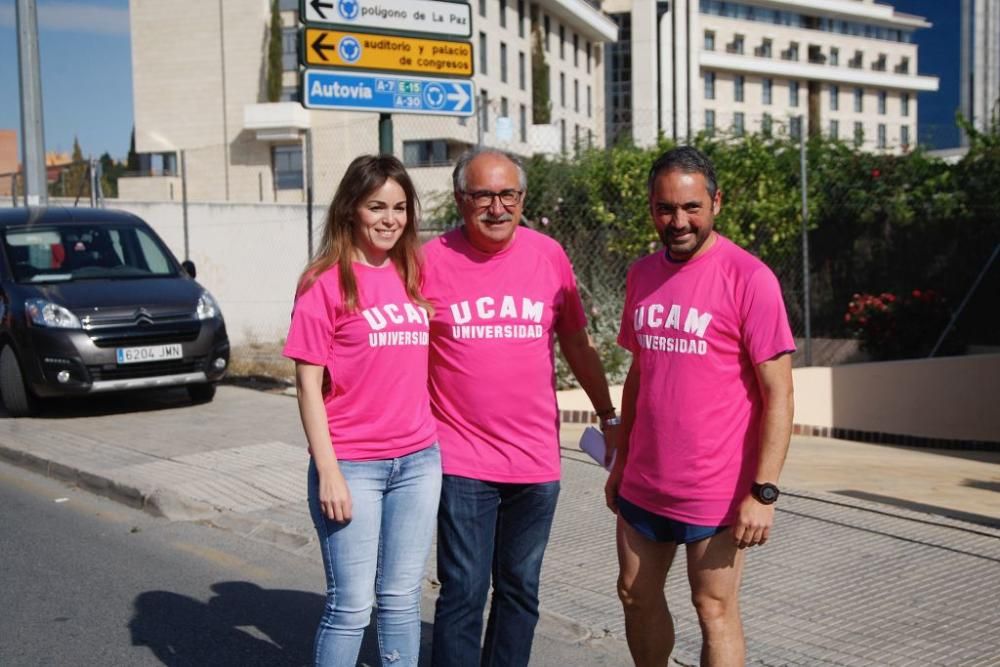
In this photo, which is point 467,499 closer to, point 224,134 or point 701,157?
point 701,157

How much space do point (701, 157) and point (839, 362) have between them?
1011cm

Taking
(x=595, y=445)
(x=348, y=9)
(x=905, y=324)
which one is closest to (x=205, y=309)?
(x=348, y=9)

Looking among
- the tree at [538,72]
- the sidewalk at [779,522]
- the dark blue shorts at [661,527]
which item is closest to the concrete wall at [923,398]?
the sidewalk at [779,522]

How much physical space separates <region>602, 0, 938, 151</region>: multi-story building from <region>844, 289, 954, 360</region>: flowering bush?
5891 centimetres

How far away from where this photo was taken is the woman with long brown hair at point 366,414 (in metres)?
3.41

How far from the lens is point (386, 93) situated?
9172 mm

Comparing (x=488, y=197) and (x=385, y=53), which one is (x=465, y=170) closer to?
(x=488, y=197)

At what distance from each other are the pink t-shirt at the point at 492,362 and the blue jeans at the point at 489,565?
0.09 m

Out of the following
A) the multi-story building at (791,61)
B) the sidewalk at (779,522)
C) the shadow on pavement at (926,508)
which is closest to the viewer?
the sidewalk at (779,522)

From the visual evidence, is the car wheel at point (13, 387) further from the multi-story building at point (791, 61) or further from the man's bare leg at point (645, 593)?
the multi-story building at point (791, 61)

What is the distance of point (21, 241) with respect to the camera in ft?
36.2

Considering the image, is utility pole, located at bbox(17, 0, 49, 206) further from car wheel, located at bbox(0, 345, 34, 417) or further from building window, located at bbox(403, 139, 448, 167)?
building window, located at bbox(403, 139, 448, 167)

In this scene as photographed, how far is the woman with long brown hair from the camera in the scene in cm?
341

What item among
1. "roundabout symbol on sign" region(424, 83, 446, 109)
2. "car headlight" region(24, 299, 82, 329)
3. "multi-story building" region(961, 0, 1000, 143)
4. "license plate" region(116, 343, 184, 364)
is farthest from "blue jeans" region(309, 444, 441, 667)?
"multi-story building" region(961, 0, 1000, 143)
